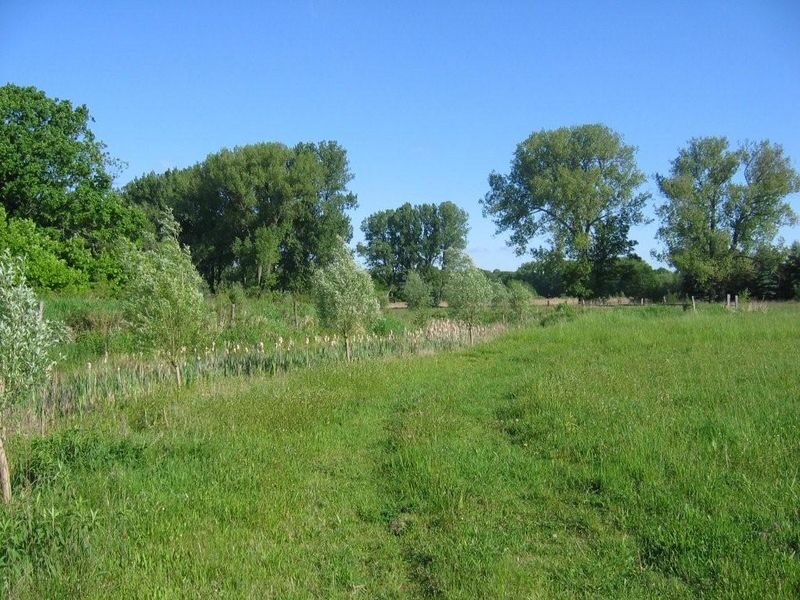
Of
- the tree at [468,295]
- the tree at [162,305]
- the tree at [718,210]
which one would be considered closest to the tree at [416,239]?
the tree at [718,210]

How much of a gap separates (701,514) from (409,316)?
103 ft

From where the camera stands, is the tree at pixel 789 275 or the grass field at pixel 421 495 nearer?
the grass field at pixel 421 495

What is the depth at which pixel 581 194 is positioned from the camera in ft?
172

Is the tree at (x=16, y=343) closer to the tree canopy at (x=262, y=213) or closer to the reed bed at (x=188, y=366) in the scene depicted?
the reed bed at (x=188, y=366)

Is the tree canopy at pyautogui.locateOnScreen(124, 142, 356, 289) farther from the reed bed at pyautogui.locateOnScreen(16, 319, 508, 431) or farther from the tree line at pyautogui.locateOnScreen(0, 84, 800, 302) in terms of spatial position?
the reed bed at pyautogui.locateOnScreen(16, 319, 508, 431)

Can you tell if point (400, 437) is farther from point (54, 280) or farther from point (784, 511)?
point (54, 280)

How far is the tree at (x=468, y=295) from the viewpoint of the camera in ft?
69.6

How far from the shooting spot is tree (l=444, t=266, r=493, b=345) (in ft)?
69.6

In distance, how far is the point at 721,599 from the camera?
3.94 meters

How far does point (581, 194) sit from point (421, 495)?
5070cm

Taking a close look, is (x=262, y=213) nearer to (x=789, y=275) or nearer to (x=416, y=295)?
(x=416, y=295)

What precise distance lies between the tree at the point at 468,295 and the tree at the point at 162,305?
1116 centimetres

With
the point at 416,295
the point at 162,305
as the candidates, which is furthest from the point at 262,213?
the point at 162,305

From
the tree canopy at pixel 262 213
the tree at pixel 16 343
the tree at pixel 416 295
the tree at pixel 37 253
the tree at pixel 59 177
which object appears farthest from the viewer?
the tree canopy at pixel 262 213
